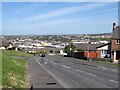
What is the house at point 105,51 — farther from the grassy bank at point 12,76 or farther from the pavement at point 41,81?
the pavement at point 41,81

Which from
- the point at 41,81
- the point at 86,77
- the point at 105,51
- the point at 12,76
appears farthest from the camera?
the point at 105,51

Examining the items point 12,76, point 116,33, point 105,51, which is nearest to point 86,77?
point 12,76

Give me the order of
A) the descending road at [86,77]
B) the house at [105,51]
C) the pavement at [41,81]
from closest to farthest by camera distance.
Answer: the pavement at [41,81], the descending road at [86,77], the house at [105,51]

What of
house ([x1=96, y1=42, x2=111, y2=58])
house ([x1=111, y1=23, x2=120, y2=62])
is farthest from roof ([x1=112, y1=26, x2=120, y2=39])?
house ([x1=96, y1=42, x2=111, y2=58])

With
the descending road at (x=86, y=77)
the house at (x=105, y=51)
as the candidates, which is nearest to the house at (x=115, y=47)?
the house at (x=105, y=51)

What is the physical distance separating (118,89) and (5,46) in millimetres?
111458

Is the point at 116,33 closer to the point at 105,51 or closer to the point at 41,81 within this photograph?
the point at 105,51

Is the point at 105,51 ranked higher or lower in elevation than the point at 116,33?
lower

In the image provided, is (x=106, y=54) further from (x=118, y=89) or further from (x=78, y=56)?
(x=118, y=89)

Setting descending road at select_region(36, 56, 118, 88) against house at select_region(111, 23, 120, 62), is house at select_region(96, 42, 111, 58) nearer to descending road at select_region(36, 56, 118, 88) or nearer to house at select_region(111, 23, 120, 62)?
house at select_region(111, 23, 120, 62)

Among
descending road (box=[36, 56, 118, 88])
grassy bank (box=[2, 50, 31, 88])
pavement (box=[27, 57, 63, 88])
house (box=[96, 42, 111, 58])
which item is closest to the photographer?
grassy bank (box=[2, 50, 31, 88])

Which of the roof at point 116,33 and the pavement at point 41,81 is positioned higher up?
the roof at point 116,33

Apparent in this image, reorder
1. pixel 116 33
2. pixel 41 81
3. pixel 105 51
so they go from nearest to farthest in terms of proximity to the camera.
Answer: pixel 41 81 → pixel 116 33 → pixel 105 51

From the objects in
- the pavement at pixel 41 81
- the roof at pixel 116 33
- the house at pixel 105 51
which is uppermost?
the roof at pixel 116 33
